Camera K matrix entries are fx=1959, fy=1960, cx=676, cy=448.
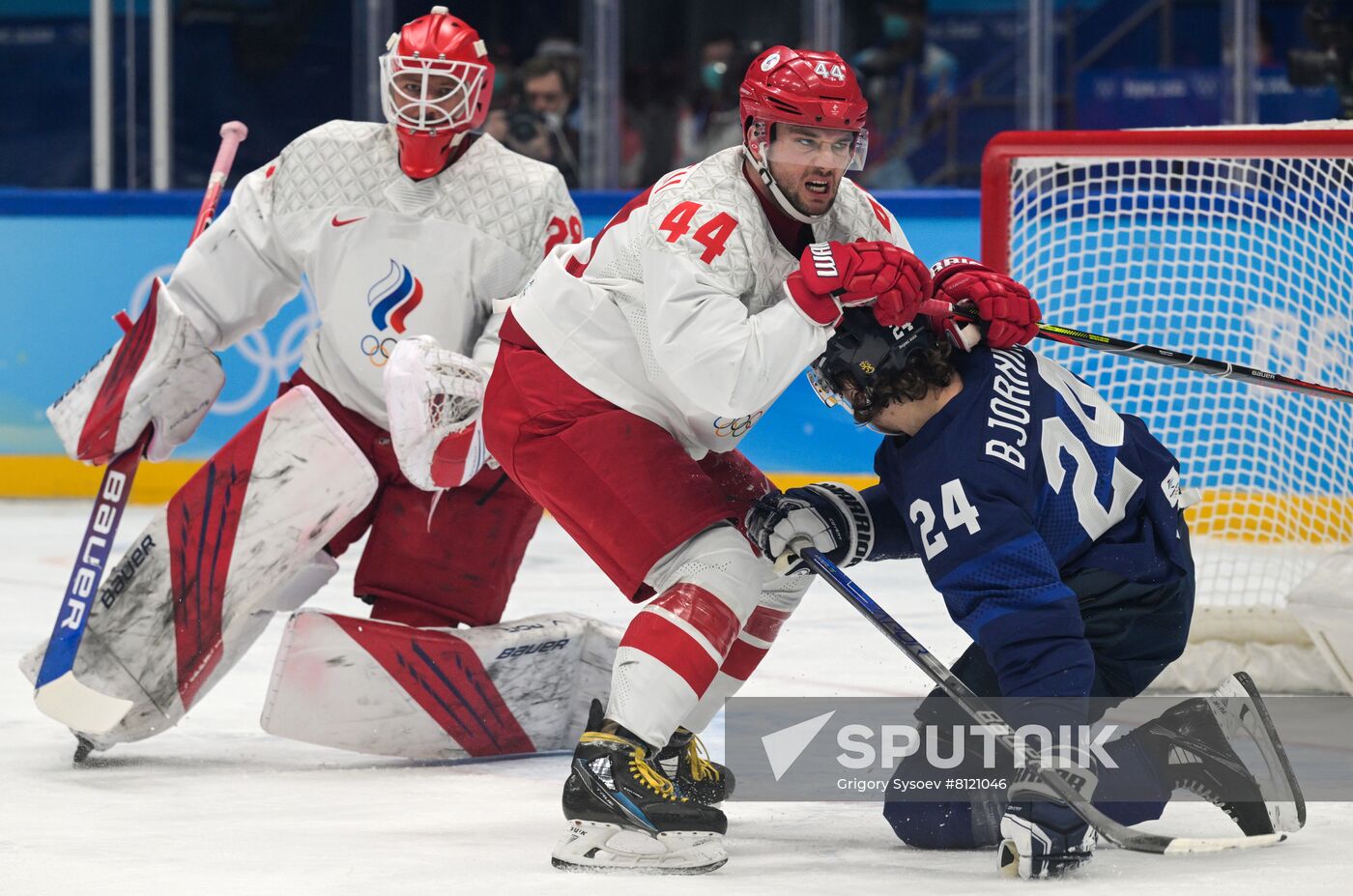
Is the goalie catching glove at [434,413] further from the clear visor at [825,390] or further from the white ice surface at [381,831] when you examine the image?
the clear visor at [825,390]

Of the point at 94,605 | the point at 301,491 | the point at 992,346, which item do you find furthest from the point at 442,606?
the point at 992,346

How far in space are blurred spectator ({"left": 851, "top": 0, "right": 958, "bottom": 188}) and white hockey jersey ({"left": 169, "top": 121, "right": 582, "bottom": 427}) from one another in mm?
3543

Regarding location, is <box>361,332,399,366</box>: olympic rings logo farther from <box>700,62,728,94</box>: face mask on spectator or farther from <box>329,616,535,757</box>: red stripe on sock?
<box>700,62,728,94</box>: face mask on spectator

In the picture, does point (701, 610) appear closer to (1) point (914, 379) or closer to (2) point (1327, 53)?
(1) point (914, 379)

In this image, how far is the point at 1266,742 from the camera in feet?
8.10

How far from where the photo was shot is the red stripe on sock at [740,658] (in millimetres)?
2672

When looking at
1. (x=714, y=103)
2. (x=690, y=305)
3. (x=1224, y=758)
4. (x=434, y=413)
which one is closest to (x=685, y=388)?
(x=690, y=305)

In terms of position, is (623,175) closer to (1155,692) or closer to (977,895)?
(1155,692)

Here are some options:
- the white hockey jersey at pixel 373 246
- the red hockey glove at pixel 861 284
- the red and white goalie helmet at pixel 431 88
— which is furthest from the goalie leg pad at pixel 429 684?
the red hockey glove at pixel 861 284

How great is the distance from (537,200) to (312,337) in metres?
0.44

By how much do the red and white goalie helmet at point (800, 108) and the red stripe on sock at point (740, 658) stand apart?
1.93 ft

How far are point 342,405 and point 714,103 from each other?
140 inches

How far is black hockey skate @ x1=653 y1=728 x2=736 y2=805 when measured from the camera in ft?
8.36

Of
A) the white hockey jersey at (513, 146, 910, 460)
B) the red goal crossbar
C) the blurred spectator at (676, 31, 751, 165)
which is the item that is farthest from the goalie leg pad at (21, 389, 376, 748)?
the blurred spectator at (676, 31, 751, 165)
